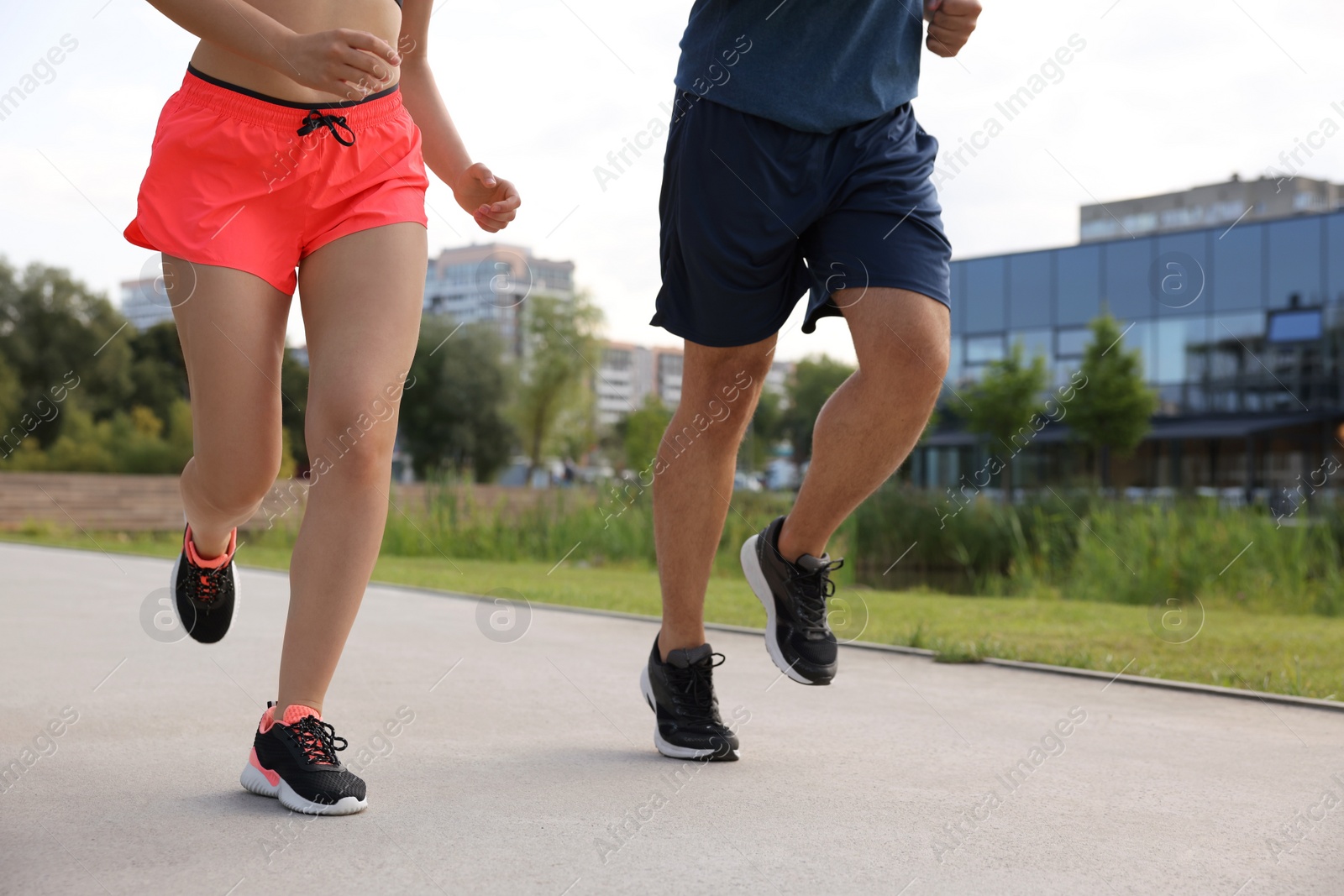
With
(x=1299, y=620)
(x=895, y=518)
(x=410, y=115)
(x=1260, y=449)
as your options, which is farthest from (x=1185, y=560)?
(x=1260, y=449)

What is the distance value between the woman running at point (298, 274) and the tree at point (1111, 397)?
2495cm

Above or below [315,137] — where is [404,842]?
below

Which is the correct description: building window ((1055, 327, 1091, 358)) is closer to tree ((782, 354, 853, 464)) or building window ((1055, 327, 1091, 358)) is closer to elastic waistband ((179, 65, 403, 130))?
tree ((782, 354, 853, 464))

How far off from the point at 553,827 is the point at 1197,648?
4463 mm

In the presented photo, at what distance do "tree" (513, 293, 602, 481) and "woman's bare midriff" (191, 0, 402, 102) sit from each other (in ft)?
114

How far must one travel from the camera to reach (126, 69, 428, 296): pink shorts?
8.05 feet

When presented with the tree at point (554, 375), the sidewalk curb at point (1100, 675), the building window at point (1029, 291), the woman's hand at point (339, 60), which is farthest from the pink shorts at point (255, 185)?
the tree at point (554, 375)

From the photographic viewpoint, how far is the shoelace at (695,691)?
111 inches

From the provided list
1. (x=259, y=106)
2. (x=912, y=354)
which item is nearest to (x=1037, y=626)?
(x=912, y=354)

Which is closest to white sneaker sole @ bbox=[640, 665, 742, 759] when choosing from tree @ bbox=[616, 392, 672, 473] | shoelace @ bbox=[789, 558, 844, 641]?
shoelace @ bbox=[789, 558, 844, 641]

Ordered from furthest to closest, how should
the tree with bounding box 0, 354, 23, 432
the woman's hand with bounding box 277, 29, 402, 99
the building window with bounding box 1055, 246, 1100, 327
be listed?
1. the building window with bounding box 1055, 246, 1100, 327
2. the tree with bounding box 0, 354, 23, 432
3. the woman's hand with bounding box 277, 29, 402, 99

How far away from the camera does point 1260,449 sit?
30.4m

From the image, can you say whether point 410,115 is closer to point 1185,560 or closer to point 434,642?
point 434,642

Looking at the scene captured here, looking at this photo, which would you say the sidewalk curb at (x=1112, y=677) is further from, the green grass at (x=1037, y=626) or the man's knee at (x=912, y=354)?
the man's knee at (x=912, y=354)
